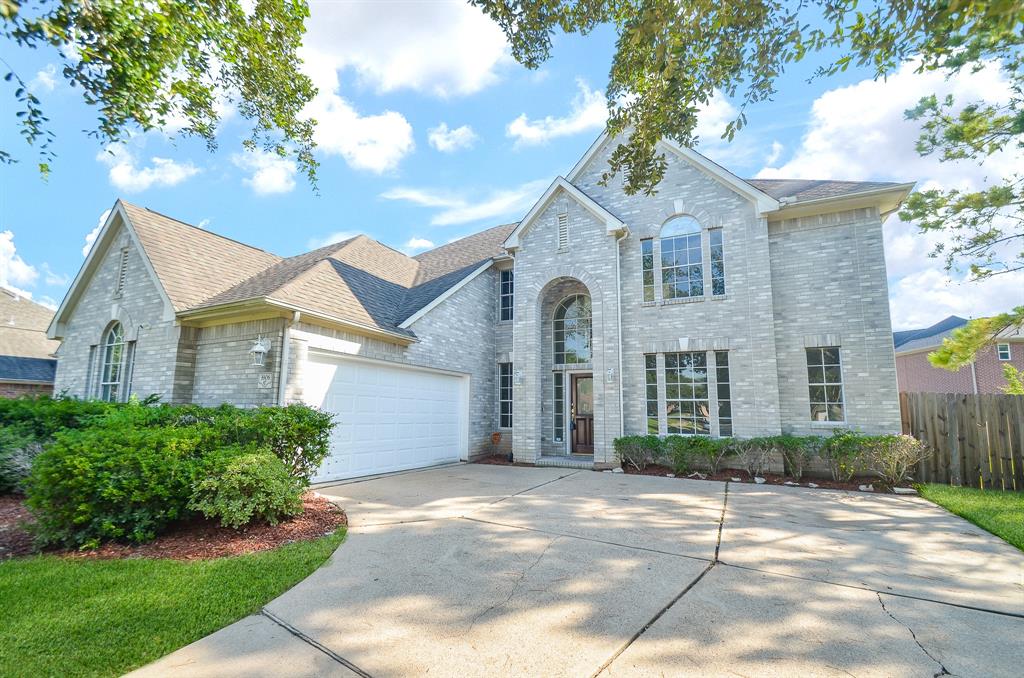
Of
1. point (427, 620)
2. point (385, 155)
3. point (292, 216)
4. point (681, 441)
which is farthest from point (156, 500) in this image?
point (292, 216)

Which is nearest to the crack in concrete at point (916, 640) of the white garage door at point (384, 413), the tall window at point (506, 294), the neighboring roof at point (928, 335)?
the white garage door at point (384, 413)

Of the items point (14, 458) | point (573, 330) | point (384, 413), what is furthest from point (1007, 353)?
point (14, 458)

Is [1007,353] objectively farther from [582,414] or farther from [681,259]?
[582,414]

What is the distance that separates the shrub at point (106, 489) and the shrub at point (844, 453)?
10595mm

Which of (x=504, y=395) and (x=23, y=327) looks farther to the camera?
(x=23, y=327)

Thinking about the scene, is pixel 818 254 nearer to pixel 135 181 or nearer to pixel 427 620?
pixel 427 620

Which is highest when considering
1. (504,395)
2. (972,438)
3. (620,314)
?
(620,314)

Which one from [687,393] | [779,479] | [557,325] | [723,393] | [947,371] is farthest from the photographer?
[947,371]

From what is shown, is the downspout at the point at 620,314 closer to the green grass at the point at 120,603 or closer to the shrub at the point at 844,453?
the shrub at the point at 844,453

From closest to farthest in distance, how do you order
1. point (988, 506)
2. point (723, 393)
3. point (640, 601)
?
point (640, 601) < point (988, 506) < point (723, 393)

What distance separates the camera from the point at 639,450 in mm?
10242

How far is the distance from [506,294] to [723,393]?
6.90 m

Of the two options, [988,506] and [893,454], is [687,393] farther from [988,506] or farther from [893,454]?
[988,506]

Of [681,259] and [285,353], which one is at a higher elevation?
[681,259]
